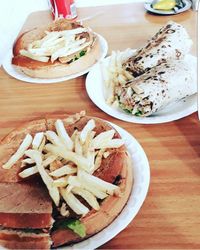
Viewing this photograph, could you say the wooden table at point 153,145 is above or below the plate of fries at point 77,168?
below

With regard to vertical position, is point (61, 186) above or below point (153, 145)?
above

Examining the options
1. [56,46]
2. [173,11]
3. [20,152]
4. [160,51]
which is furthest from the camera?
[173,11]

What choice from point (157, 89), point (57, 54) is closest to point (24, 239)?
point (157, 89)

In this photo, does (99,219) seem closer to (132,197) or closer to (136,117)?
(132,197)

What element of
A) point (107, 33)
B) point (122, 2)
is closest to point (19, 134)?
point (107, 33)

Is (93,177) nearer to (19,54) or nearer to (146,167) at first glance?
(146,167)

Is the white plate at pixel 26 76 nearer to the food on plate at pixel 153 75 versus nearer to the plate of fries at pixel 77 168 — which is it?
the food on plate at pixel 153 75

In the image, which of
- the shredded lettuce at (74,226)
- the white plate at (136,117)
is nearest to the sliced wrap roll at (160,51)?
the white plate at (136,117)

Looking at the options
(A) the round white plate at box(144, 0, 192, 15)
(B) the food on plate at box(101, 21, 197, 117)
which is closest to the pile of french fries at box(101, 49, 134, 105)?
(B) the food on plate at box(101, 21, 197, 117)
